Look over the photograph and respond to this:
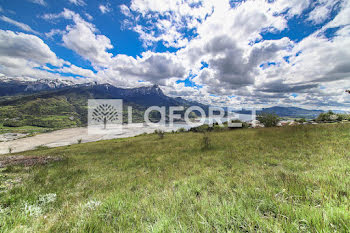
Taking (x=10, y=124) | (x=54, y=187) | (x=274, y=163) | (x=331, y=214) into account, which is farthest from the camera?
(x=10, y=124)

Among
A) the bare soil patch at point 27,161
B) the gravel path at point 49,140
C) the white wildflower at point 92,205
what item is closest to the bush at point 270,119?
the white wildflower at point 92,205

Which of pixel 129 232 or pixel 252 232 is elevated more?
pixel 252 232

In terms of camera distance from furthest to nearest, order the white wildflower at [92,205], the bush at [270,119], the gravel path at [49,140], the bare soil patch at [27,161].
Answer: the gravel path at [49,140] < the bush at [270,119] < the bare soil patch at [27,161] < the white wildflower at [92,205]

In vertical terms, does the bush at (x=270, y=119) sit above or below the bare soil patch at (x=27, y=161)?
above

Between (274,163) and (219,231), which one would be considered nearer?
(219,231)

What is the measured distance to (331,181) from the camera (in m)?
2.83

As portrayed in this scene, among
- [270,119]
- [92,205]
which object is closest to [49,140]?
[92,205]

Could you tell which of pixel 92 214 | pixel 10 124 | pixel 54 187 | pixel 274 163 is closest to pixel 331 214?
pixel 92 214

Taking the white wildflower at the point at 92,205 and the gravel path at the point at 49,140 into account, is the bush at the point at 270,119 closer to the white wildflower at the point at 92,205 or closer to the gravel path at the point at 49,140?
the white wildflower at the point at 92,205

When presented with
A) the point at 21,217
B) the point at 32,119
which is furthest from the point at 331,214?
the point at 32,119

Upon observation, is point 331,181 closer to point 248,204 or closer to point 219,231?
point 248,204

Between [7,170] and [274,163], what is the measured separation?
53.1 ft

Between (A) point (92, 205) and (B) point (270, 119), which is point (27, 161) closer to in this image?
(A) point (92, 205)

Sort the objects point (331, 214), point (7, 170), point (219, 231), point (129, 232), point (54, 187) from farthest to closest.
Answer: point (7, 170), point (54, 187), point (129, 232), point (219, 231), point (331, 214)
